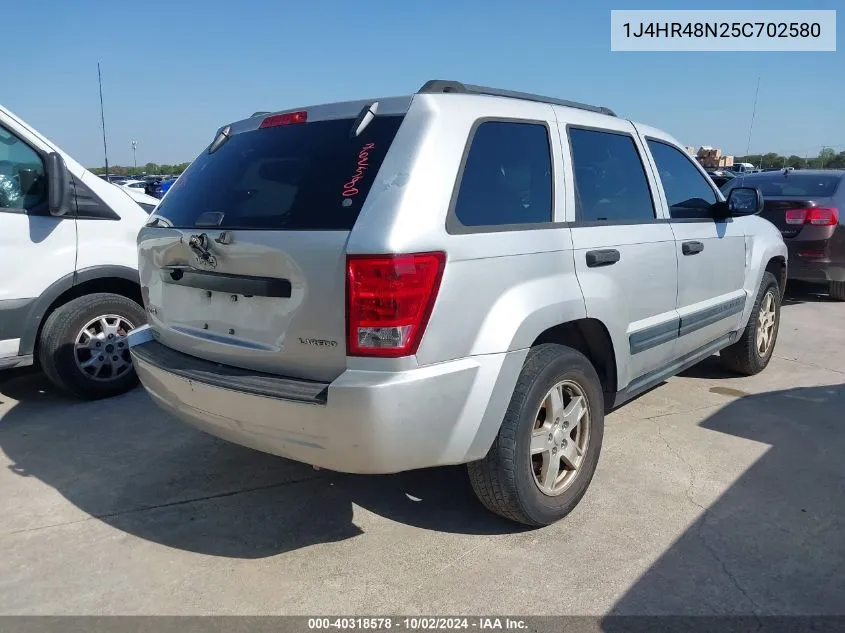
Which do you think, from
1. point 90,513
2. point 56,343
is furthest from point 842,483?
point 56,343

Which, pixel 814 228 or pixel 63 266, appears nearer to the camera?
pixel 63 266

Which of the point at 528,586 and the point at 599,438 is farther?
the point at 599,438

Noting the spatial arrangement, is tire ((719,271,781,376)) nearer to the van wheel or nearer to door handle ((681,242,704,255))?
door handle ((681,242,704,255))

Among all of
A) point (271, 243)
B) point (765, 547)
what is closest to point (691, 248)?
point (765, 547)

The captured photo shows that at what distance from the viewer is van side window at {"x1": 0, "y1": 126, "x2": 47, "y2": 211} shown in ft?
14.4

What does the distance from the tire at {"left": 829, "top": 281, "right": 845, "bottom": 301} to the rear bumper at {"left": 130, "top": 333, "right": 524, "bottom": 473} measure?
742cm

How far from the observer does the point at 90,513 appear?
128 inches

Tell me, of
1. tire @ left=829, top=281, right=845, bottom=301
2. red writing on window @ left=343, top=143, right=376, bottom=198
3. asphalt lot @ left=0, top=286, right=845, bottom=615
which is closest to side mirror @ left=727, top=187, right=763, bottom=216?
asphalt lot @ left=0, top=286, right=845, bottom=615

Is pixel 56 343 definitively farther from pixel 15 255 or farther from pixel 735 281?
pixel 735 281

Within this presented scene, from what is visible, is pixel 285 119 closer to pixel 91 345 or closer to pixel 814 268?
pixel 91 345

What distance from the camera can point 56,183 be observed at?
14.5 feet

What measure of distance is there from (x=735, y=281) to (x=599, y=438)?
6.68ft

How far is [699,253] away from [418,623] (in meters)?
2.79

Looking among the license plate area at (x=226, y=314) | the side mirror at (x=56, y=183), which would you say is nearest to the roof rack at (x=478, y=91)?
the license plate area at (x=226, y=314)
